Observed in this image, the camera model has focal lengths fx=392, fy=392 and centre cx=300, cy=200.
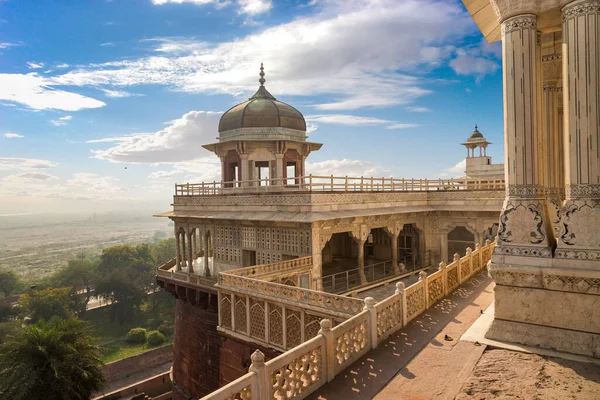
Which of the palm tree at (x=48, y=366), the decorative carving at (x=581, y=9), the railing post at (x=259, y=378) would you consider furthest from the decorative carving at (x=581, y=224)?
the palm tree at (x=48, y=366)

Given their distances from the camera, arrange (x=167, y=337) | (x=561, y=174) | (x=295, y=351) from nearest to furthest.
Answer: (x=295, y=351)
(x=561, y=174)
(x=167, y=337)

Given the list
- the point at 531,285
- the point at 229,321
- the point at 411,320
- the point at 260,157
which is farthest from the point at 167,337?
the point at 531,285

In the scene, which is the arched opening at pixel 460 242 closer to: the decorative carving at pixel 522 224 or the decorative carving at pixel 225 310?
the decorative carving at pixel 225 310

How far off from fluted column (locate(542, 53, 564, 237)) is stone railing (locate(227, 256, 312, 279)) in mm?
7564

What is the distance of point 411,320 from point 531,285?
285 cm

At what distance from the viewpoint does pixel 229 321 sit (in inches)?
491

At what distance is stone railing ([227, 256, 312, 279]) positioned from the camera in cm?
1218

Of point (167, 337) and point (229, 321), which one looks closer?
point (229, 321)

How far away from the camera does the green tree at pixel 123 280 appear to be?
4969 cm

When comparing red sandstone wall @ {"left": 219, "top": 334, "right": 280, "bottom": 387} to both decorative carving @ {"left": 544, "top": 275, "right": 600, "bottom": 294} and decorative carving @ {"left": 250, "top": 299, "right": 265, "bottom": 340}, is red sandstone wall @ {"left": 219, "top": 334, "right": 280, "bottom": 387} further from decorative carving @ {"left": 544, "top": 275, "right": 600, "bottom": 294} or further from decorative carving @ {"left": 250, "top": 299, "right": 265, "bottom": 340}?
decorative carving @ {"left": 544, "top": 275, "right": 600, "bottom": 294}

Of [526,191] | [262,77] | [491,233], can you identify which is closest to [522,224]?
[526,191]

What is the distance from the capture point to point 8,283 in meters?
56.5

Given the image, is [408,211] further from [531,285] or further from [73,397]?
[73,397]

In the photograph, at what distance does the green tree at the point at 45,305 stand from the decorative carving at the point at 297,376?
44.0m
